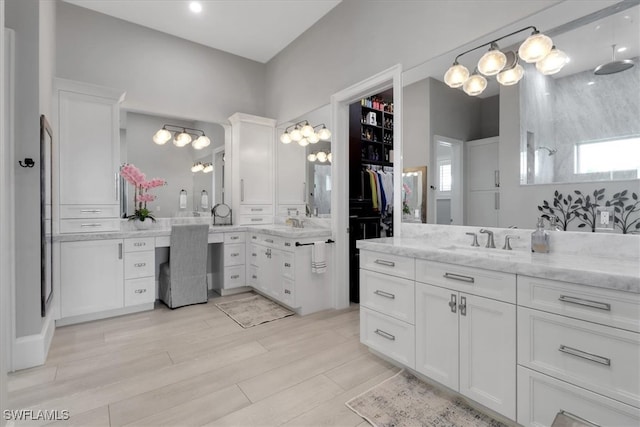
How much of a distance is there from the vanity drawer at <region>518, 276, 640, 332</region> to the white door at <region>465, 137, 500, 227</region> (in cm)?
76

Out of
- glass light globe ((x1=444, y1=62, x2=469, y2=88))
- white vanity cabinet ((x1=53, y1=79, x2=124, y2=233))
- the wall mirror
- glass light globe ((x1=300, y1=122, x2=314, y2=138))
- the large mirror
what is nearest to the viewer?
the large mirror

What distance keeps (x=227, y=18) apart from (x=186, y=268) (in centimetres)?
300

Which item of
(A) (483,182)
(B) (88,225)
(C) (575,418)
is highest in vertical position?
(A) (483,182)

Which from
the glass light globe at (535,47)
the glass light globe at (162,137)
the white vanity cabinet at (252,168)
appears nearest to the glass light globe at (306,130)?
the white vanity cabinet at (252,168)

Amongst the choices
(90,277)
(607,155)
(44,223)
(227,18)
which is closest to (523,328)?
(607,155)

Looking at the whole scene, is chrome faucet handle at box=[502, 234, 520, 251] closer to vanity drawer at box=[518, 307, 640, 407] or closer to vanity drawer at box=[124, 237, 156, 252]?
vanity drawer at box=[518, 307, 640, 407]

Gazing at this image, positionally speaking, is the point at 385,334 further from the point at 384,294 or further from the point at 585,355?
the point at 585,355

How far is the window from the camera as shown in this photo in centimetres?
160

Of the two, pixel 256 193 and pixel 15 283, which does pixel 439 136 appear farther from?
pixel 15 283

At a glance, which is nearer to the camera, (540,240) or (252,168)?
(540,240)

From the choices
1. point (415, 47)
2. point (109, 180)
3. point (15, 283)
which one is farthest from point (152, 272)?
point (415, 47)

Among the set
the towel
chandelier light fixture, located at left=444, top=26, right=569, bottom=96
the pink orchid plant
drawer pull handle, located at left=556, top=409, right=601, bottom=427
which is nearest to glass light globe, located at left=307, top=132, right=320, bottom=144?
the towel

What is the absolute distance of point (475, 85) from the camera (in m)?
2.21

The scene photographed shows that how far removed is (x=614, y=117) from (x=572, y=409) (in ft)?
4.87
